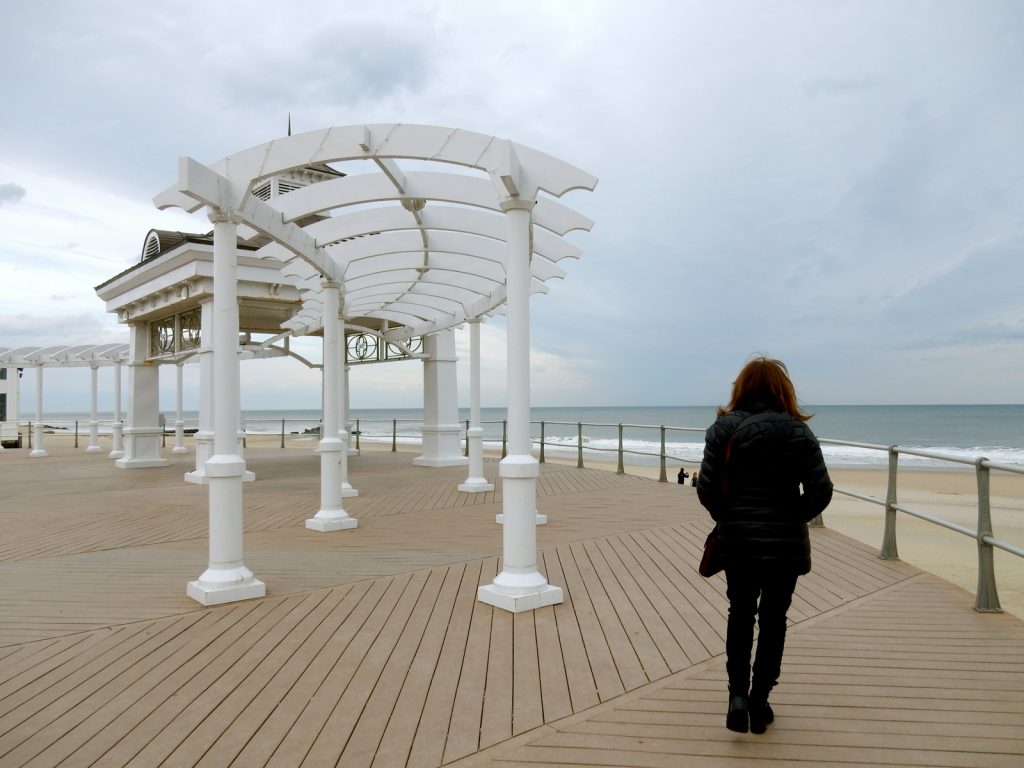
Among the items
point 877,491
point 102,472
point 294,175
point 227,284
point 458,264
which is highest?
point 294,175

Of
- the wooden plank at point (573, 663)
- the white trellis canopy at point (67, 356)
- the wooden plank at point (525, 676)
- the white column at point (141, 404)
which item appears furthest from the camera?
the white trellis canopy at point (67, 356)

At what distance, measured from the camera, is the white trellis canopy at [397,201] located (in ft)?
15.0

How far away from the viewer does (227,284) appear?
464 cm

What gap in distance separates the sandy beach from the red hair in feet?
14.9

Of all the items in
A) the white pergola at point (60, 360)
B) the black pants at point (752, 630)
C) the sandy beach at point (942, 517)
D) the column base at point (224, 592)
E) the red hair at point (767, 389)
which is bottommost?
the sandy beach at point (942, 517)

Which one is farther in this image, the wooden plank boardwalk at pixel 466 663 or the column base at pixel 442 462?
the column base at pixel 442 462

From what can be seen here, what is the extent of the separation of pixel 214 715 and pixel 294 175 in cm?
1231

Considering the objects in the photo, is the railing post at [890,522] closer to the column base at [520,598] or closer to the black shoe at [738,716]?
the column base at [520,598]

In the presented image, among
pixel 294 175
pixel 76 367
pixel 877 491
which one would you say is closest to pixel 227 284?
pixel 294 175

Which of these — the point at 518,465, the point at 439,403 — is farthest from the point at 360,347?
the point at 518,465

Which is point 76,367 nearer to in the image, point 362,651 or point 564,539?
point 564,539

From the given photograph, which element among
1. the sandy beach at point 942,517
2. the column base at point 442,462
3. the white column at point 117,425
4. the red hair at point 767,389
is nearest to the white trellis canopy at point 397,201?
the red hair at point 767,389

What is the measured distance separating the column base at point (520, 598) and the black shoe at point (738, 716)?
170cm

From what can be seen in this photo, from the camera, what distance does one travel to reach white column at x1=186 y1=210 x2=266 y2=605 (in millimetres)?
4398
